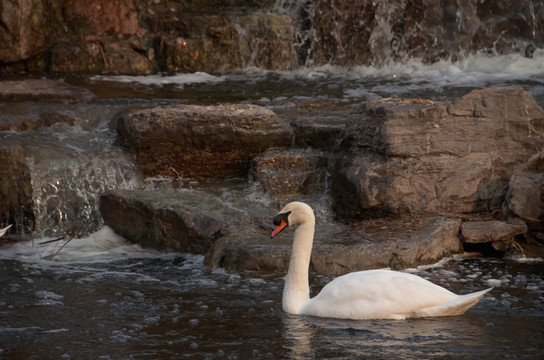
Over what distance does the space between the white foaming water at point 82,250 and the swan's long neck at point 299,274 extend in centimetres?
206

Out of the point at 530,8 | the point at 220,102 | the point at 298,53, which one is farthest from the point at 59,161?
the point at 530,8

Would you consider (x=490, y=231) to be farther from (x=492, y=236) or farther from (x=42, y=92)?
(x=42, y=92)

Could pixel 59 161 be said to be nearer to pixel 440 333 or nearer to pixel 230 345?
pixel 230 345

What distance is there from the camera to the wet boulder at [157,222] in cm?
794

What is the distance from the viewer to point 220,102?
39.0 feet

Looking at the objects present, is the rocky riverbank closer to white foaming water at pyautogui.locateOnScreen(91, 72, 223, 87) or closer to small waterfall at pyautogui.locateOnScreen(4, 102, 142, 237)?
small waterfall at pyautogui.locateOnScreen(4, 102, 142, 237)

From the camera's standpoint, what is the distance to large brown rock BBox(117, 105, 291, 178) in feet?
31.0

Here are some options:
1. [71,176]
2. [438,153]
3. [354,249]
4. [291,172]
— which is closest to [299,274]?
[354,249]

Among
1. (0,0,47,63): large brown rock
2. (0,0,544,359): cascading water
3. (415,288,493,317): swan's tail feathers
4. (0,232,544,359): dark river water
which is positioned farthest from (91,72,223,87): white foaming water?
(415,288,493,317): swan's tail feathers

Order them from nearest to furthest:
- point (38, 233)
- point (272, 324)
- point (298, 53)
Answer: point (272, 324) → point (38, 233) → point (298, 53)

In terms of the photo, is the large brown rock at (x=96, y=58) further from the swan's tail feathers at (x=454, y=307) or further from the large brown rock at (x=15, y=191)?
the swan's tail feathers at (x=454, y=307)

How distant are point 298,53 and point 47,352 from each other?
430 inches

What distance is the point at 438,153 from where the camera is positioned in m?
8.40

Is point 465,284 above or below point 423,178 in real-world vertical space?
below
